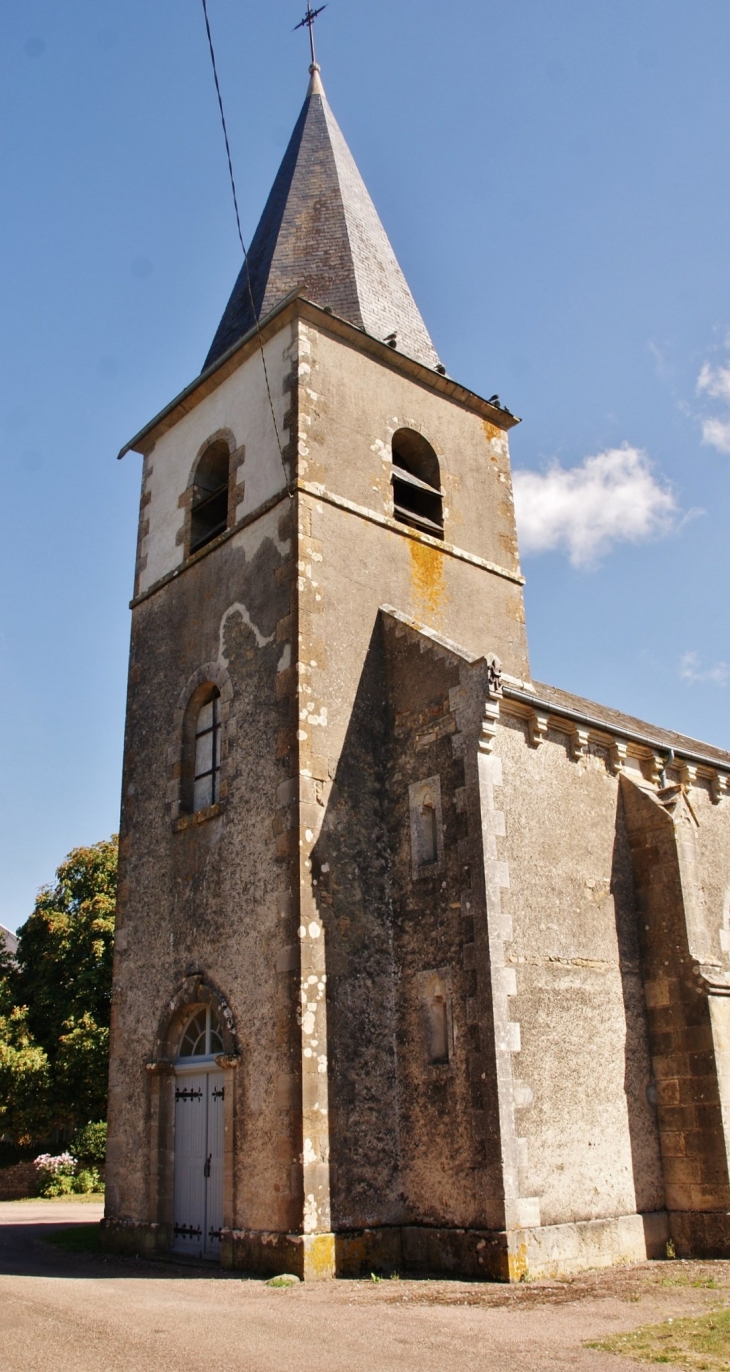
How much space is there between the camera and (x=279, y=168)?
721 inches

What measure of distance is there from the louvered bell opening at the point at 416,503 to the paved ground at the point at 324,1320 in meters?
8.84

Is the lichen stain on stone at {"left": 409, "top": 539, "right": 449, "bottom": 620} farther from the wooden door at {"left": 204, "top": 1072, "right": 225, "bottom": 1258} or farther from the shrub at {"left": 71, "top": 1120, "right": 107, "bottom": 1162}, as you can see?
the shrub at {"left": 71, "top": 1120, "right": 107, "bottom": 1162}

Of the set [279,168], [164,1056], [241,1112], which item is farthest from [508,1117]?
[279,168]

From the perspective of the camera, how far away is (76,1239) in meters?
13.7

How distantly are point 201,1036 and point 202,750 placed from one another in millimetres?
3426

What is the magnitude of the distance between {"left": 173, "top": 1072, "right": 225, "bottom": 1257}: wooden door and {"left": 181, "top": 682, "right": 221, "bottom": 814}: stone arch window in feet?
10.5

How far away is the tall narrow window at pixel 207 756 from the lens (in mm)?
12930

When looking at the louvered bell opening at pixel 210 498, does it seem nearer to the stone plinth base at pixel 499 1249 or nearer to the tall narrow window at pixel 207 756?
the tall narrow window at pixel 207 756

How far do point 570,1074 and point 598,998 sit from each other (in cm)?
96

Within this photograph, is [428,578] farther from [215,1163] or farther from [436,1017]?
[215,1163]

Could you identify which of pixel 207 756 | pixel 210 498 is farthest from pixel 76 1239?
pixel 210 498

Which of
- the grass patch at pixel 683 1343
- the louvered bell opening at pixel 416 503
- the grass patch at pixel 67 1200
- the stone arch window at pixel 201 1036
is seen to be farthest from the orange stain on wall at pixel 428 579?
the grass patch at pixel 67 1200

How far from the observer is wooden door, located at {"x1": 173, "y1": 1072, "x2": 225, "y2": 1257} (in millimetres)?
11211

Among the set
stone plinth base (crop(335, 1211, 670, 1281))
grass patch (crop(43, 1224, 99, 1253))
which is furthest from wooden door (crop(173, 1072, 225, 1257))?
stone plinth base (crop(335, 1211, 670, 1281))
